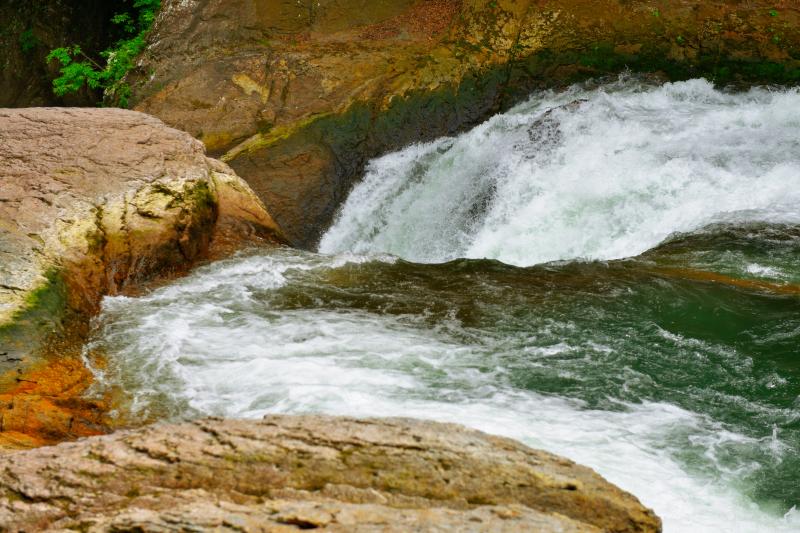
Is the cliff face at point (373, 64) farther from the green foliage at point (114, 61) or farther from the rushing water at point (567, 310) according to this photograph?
the rushing water at point (567, 310)

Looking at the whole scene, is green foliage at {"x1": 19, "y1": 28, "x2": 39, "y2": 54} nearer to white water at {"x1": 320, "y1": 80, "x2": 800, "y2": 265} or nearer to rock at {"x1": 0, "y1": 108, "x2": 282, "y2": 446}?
rock at {"x1": 0, "y1": 108, "x2": 282, "y2": 446}

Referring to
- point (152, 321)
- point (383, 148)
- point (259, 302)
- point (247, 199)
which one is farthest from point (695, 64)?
point (152, 321)

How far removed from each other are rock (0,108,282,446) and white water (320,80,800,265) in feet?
7.41

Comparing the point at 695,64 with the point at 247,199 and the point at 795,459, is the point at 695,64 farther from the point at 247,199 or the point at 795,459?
the point at 795,459

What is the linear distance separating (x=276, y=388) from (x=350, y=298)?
2015 millimetres

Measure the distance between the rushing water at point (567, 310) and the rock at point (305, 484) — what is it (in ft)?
4.22

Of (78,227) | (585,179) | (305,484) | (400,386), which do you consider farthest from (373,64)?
(305,484)


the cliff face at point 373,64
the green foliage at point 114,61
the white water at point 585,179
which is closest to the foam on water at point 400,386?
the white water at point 585,179

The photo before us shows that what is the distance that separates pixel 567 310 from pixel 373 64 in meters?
6.22

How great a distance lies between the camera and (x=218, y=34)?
1227cm

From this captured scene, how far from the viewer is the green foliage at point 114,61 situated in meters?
12.1

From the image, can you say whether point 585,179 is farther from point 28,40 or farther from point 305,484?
point 28,40

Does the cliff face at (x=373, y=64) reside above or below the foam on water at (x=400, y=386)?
above

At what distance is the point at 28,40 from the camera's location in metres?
14.0
